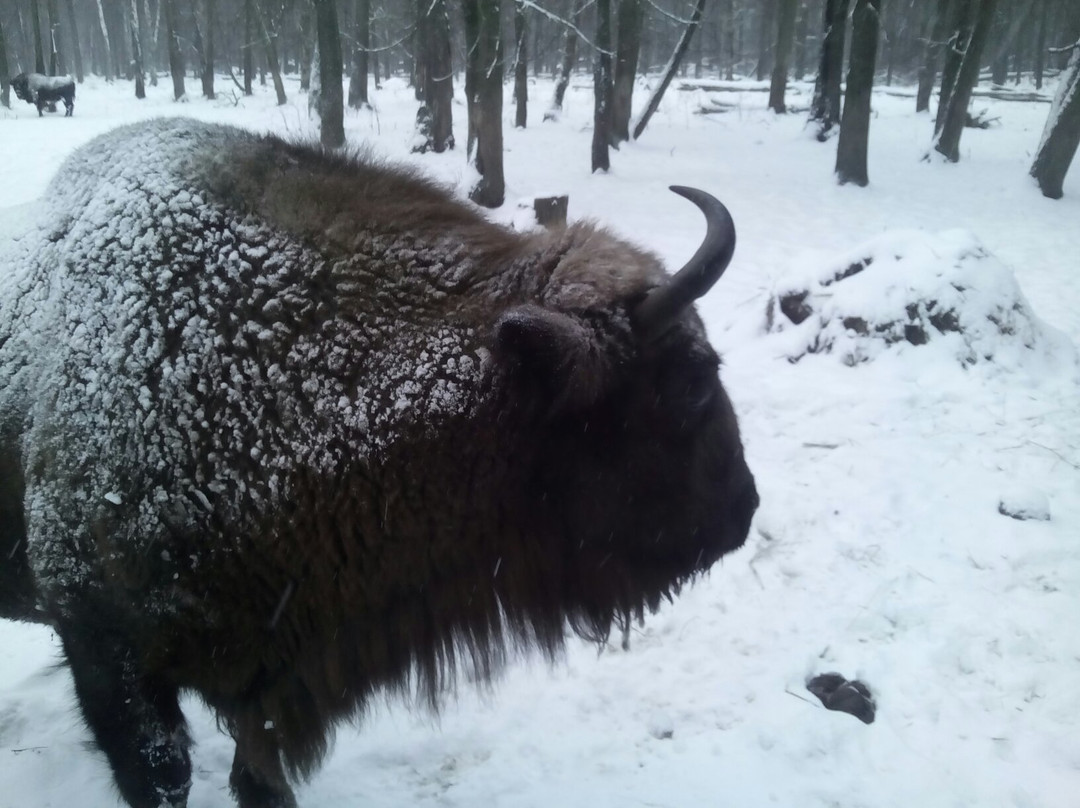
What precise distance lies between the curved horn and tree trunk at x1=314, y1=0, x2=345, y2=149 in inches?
457

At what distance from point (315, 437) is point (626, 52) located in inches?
562

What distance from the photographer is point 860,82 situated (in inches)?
488

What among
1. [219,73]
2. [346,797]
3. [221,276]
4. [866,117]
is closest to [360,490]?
[221,276]

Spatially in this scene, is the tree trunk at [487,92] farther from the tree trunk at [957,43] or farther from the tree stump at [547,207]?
the tree trunk at [957,43]

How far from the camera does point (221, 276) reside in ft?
6.37

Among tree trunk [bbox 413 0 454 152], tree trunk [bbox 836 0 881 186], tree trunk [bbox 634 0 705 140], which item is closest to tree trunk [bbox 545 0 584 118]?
tree trunk [bbox 634 0 705 140]

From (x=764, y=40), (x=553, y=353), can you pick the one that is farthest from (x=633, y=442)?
(x=764, y=40)

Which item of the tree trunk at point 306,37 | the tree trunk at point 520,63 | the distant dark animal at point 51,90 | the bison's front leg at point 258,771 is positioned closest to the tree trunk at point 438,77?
the tree trunk at point 520,63

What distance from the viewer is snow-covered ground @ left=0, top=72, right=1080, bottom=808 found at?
9.29 feet

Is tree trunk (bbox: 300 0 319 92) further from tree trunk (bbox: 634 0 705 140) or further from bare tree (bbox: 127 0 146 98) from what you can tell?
tree trunk (bbox: 634 0 705 140)

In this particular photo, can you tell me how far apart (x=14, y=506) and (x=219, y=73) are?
45757 millimetres

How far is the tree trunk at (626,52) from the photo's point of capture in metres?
14.0

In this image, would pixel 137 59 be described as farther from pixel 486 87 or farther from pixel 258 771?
pixel 258 771

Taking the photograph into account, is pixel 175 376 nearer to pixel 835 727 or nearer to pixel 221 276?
pixel 221 276
